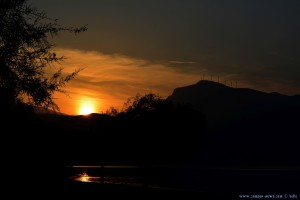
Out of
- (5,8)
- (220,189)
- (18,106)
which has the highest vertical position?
(5,8)

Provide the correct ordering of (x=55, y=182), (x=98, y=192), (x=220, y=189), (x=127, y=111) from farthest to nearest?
Result: (x=127, y=111) → (x=220, y=189) → (x=55, y=182) → (x=98, y=192)

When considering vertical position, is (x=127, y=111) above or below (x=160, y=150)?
above

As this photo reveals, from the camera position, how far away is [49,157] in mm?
17469

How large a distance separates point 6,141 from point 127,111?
10073 cm

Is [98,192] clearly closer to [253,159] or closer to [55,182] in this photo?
[55,182]

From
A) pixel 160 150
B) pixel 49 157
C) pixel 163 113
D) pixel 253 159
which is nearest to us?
pixel 49 157

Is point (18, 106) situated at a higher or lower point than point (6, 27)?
lower

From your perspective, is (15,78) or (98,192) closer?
(98,192)

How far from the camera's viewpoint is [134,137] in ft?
323

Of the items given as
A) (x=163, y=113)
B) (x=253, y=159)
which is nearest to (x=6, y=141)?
(x=163, y=113)

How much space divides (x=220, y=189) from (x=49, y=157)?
133 feet

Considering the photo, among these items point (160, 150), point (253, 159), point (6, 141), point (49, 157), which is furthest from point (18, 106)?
point (253, 159)

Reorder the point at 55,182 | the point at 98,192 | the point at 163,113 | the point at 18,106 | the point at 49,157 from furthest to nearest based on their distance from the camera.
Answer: the point at 163,113 < the point at 49,157 < the point at 18,106 < the point at 55,182 < the point at 98,192

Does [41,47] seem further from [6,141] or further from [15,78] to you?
[6,141]
